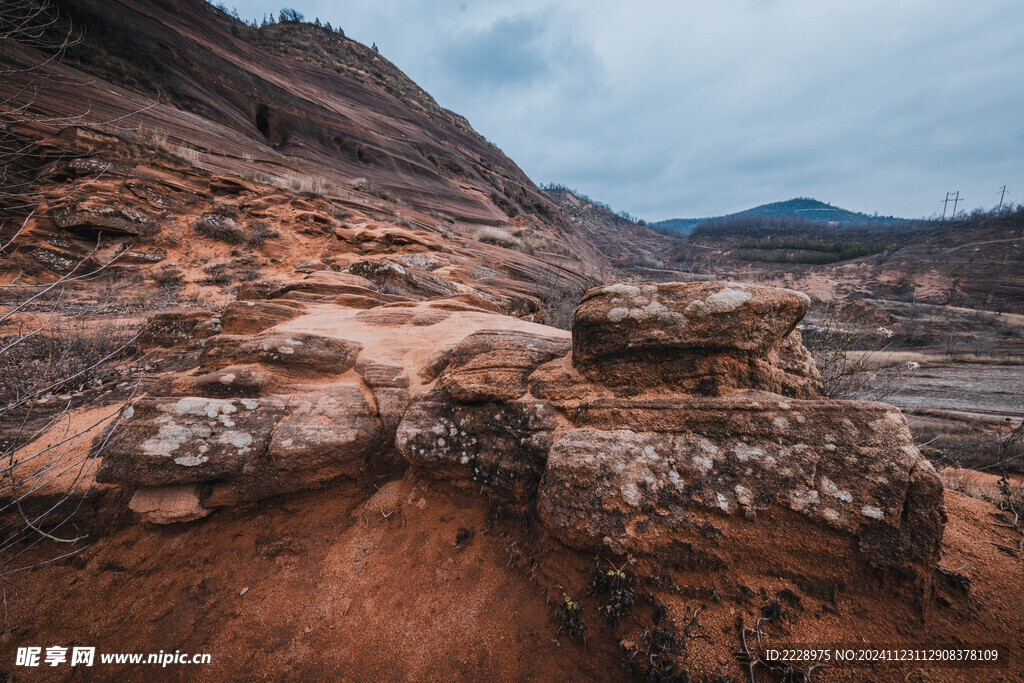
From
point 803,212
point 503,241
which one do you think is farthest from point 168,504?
point 803,212

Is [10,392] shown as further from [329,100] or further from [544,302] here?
[329,100]

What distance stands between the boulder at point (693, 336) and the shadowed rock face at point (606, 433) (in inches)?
0.5

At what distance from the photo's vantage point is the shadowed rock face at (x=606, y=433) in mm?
1833

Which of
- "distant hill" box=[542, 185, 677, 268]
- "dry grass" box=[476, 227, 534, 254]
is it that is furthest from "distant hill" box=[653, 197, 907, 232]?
"dry grass" box=[476, 227, 534, 254]

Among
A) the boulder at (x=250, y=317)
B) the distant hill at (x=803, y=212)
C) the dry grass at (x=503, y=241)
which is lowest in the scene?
the boulder at (x=250, y=317)

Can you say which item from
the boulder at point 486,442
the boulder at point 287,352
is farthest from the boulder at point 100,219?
the boulder at point 486,442

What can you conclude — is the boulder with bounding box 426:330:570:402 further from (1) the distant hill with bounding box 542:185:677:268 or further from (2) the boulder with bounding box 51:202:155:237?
(1) the distant hill with bounding box 542:185:677:268

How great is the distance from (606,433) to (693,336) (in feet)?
2.98

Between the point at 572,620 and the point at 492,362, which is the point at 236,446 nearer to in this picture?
the point at 492,362

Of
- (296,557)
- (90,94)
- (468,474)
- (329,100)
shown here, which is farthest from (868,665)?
(329,100)

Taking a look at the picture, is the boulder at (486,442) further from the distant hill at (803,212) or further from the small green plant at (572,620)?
the distant hill at (803,212)

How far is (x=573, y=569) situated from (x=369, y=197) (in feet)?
47.8

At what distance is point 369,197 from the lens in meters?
13.3

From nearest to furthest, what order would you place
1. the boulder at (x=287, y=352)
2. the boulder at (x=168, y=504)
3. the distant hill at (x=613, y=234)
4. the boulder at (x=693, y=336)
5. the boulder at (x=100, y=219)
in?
1. the boulder at (x=693, y=336)
2. the boulder at (x=168, y=504)
3. the boulder at (x=287, y=352)
4. the boulder at (x=100, y=219)
5. the distant hill at (x=613, y=234)
